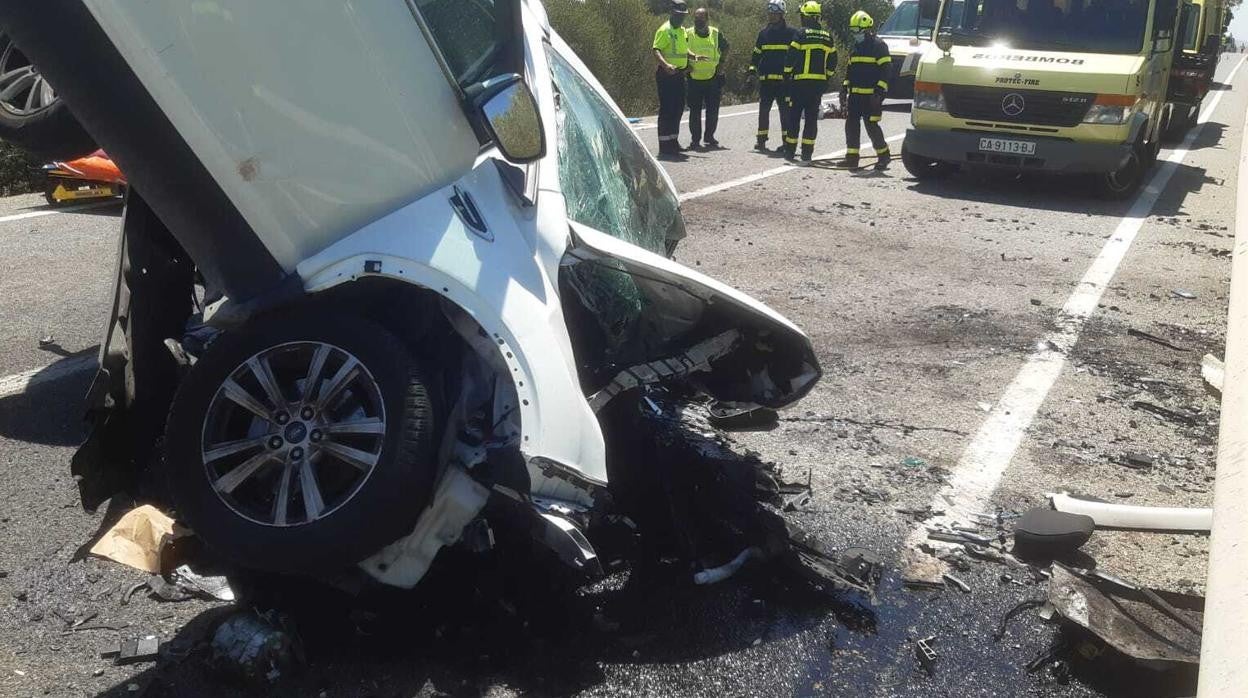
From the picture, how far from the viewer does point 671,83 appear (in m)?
13.8

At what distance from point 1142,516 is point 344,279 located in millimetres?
2847

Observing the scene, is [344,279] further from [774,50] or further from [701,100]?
[774,50]

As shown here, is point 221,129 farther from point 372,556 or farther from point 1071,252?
point 1071,252

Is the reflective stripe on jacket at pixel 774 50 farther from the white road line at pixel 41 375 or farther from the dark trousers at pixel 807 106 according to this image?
the white road line at pixel 41 375

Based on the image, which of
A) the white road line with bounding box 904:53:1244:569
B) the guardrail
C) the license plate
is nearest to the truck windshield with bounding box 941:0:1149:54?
the license plate

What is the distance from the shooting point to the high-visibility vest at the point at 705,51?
1422cm

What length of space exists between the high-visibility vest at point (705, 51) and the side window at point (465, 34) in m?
11.0

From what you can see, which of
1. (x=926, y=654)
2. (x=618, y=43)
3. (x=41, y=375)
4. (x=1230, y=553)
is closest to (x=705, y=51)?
(x=41, y=375)

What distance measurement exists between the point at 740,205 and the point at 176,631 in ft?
25.9

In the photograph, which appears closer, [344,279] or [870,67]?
[344,279]

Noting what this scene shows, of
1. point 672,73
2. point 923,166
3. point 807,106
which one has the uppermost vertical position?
point 672,73

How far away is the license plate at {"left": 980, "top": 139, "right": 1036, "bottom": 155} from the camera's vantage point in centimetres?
1127

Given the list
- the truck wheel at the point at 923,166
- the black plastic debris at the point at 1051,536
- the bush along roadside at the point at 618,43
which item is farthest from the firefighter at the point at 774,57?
the black plastic debris at the point at 1051,536

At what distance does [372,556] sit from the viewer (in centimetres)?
292
